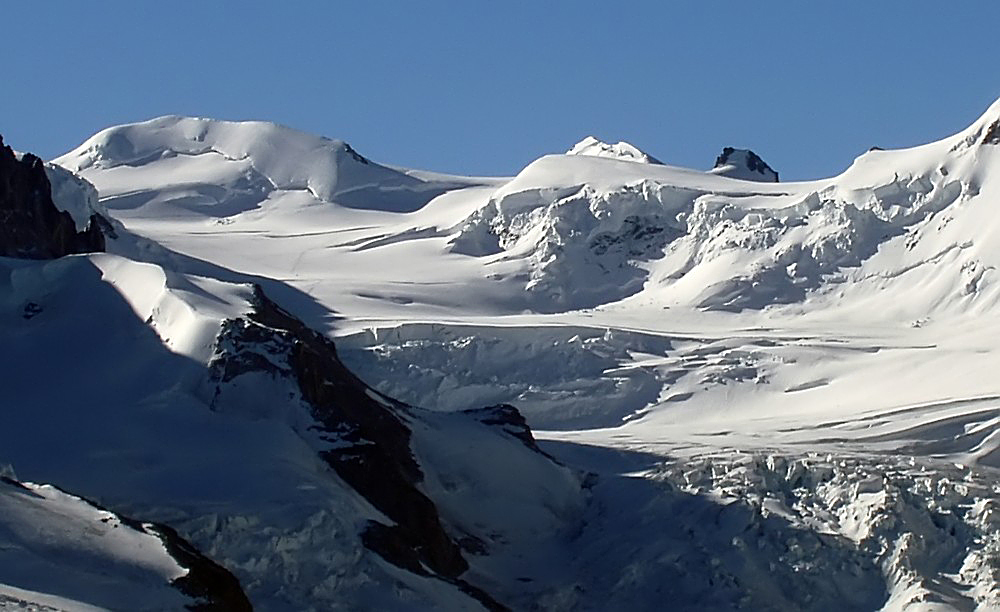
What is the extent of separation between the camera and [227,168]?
12425 centimetres

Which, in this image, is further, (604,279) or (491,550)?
(604,279)

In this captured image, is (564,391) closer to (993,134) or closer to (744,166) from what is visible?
(993,134)

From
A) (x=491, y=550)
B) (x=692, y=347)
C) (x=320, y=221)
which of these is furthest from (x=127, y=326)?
(x=320, y=221)

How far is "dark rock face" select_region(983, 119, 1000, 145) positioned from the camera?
90375 millimetres

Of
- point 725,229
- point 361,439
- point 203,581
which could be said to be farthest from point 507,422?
point 725,229

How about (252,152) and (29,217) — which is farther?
(252,152)

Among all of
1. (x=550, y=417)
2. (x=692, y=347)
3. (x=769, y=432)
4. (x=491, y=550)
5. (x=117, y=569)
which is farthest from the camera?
(x=692, y=347)

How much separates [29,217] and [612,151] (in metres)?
72.2

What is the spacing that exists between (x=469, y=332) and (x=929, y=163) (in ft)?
90.5

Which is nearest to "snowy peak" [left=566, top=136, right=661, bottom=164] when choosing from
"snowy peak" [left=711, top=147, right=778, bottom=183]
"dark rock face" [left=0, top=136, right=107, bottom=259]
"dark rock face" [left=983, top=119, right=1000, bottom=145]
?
"snowy peak" [left=711, top=147, right=778, bottom=183]

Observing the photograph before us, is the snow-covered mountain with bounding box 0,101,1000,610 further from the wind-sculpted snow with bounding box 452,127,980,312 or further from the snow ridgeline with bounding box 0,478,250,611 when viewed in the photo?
the snow ridgeline with bounding box 0,478,250,611

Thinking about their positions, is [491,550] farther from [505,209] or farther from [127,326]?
[505,209]

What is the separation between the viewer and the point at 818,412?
211 feet

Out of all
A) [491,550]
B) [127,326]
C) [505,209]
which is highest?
[505,209]
